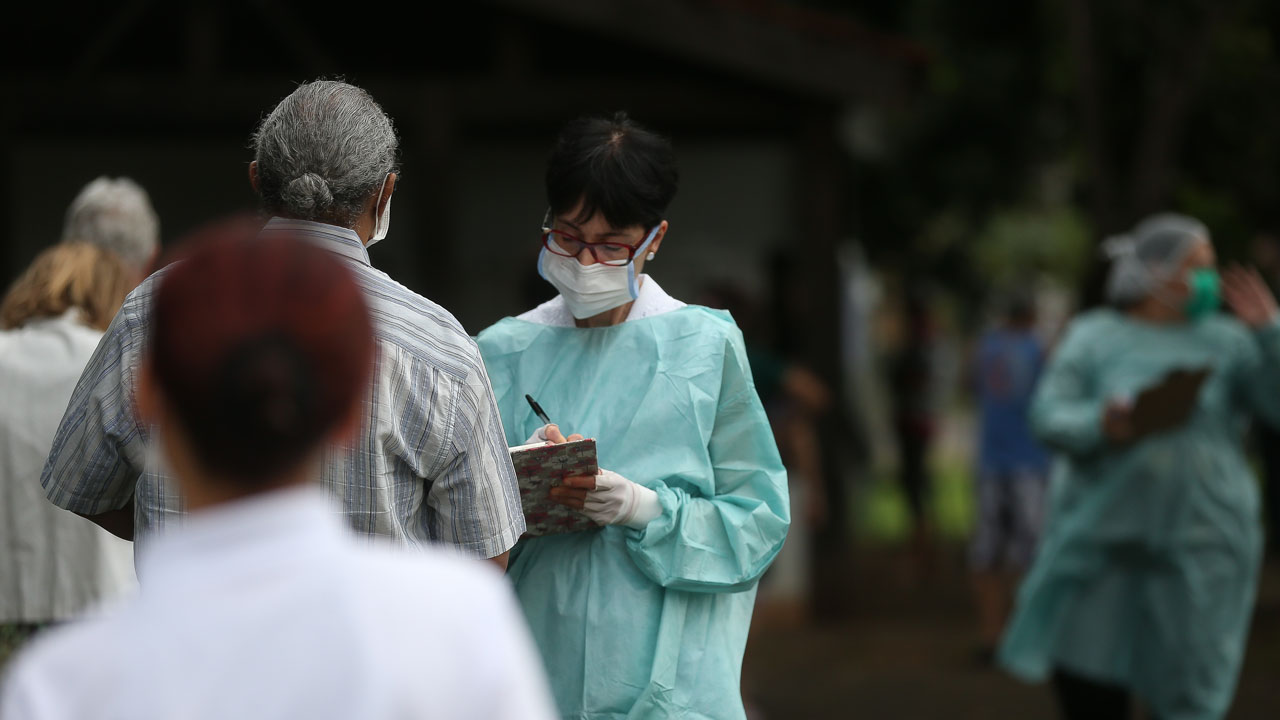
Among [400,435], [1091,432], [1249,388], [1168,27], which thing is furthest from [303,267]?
[1168,27]

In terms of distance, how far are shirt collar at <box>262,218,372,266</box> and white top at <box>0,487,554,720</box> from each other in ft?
3.44

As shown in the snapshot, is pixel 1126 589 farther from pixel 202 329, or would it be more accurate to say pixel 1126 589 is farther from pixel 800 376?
pixel 202 329

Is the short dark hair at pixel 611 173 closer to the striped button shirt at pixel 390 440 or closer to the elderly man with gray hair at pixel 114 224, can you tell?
the striped button shirt at pixel 390 440

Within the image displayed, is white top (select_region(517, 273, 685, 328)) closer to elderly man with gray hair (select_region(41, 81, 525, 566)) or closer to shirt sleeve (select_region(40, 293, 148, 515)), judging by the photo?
elderly man with gray hair (select_region(41, 81, 525, 566))

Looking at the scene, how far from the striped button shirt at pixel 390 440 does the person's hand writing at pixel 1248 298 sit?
10.9ft

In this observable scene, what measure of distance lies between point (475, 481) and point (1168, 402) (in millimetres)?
3078

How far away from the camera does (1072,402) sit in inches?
199

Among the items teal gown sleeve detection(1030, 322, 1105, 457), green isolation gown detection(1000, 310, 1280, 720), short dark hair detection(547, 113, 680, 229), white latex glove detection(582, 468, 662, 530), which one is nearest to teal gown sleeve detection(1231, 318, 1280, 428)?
green isolation gown detection(1000, 310, 1280, 720)

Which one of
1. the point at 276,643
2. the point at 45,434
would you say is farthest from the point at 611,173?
the point at 276,643

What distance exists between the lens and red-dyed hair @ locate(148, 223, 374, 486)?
1.17m

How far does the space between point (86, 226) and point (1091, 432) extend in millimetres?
3096

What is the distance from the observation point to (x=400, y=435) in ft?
7.06

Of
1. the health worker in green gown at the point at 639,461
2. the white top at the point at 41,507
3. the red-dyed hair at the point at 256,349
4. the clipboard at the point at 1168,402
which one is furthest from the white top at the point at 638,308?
the clipboard at the point at 1168,402

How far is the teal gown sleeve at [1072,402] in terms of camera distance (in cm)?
488
